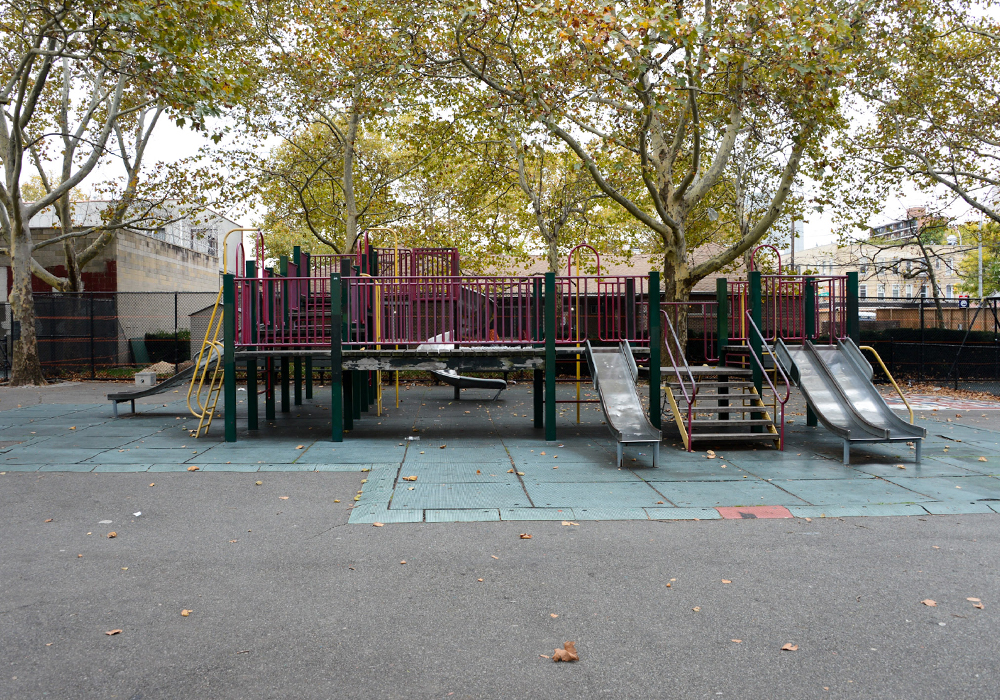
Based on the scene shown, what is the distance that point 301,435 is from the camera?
1057cm

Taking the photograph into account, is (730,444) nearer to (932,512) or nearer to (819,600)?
(932,512)

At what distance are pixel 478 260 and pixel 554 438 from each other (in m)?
19.3

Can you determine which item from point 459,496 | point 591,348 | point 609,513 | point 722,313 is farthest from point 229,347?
point 722,313

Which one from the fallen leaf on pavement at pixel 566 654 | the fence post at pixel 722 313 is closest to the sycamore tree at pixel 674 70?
the fence post at pixel 722 313

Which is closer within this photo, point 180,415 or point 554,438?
point 554,438

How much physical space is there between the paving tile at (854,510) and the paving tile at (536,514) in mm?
1966

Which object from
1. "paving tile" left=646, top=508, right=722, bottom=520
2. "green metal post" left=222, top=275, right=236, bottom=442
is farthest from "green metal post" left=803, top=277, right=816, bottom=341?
"green metal post" left=222, top=275, right=236, bottom=442

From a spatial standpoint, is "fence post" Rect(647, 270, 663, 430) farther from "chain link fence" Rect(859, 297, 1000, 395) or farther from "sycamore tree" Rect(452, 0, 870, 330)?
"chain link fence" Rect(859, 297, 1000, 395)

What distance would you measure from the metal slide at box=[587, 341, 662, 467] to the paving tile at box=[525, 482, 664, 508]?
3.30 feet

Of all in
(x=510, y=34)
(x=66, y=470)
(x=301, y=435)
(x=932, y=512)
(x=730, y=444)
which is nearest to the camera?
(x=932, y=512)

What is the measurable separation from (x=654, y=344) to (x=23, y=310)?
1726cm

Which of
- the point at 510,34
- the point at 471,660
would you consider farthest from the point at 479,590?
the point at 510,34

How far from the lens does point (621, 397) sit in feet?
30.2

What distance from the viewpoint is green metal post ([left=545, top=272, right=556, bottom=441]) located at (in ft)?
32.3
